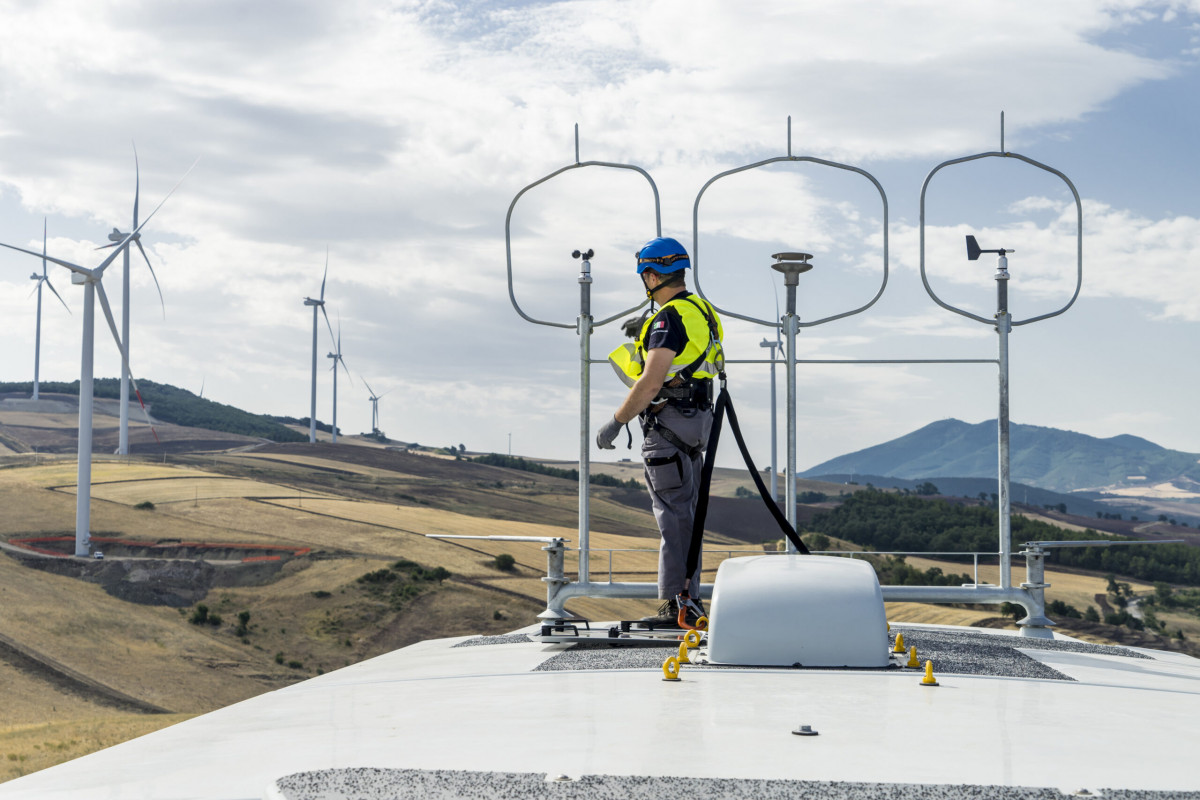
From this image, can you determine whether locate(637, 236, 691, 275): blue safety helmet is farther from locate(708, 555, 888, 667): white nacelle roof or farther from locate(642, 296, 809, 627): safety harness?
locate(708, 555, 888, 667): white nacelle roof

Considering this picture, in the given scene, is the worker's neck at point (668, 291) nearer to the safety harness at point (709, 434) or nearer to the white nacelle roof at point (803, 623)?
the safety harness at point (709, 434)

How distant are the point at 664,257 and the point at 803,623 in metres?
3.09

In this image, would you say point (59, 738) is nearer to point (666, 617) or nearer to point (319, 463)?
point (666, 617)

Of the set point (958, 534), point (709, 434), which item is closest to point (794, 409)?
point (709, 434)

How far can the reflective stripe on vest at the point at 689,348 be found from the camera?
25.1ft

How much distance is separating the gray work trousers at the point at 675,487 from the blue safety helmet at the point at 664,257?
42.5 inches

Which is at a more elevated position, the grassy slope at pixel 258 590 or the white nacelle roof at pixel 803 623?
the white nacelle roof at pixel 803 623

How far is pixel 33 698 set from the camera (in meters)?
40.1

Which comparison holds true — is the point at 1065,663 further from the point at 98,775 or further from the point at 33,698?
the point at 33,698

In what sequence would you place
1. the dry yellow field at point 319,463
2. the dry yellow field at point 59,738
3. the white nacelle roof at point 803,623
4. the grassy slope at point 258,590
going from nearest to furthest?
the white nacelle roof at point 803,623 → the dry yellow field at point 59,738 → the grassy slope at point 258,590 → the dry yellow field at point 319,463

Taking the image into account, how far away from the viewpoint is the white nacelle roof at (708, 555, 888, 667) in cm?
612

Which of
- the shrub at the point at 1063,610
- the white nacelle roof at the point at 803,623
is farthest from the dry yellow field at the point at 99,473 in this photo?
the white nacelle roof at the point at 803,623

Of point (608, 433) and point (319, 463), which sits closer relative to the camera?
point (608, 433)

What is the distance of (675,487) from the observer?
7828 mm
